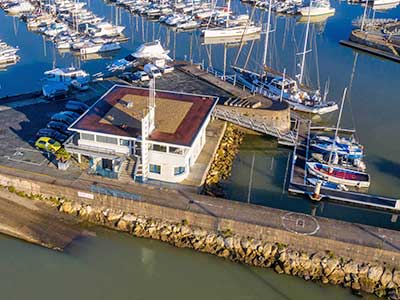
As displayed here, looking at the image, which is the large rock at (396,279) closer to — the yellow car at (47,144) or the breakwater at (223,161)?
the breakwater at (223,161)

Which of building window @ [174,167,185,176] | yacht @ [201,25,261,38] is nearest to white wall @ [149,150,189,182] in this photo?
building window @ [174,167,185,176]

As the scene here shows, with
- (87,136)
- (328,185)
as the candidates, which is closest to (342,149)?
(328,185)

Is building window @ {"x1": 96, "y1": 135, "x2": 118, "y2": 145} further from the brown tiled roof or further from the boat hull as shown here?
the boat hull

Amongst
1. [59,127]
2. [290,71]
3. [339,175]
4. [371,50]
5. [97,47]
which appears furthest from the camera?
[371,50]

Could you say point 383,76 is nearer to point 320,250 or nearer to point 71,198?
point 320,250

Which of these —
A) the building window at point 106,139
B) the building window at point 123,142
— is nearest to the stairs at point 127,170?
the building window at point 123,142

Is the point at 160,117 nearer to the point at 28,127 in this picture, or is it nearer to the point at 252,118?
the point at 252,118
